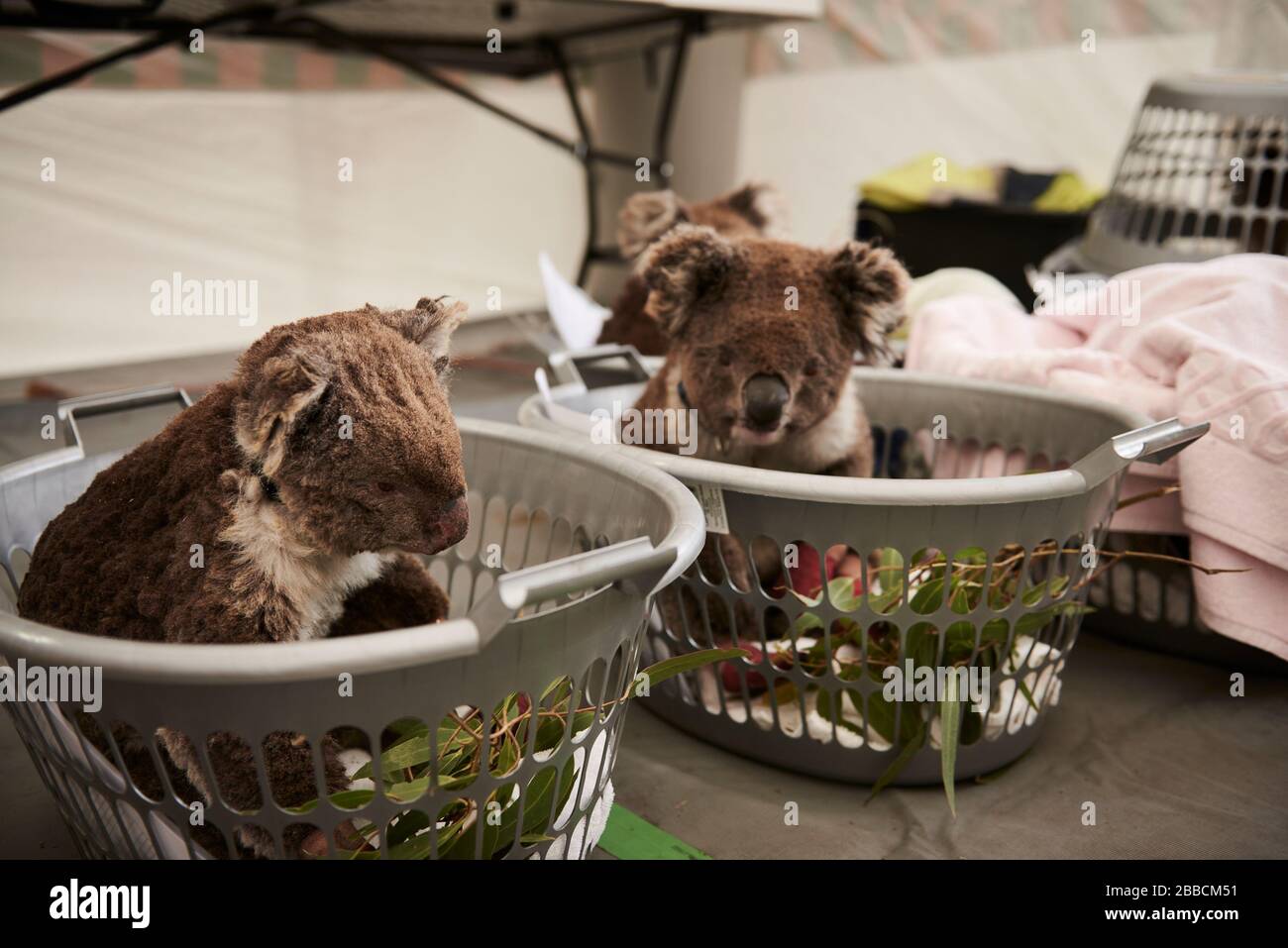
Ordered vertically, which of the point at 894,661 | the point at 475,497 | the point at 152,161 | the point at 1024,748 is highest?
the point at 152,161

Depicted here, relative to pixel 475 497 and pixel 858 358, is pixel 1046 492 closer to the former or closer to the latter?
pixel 858 358

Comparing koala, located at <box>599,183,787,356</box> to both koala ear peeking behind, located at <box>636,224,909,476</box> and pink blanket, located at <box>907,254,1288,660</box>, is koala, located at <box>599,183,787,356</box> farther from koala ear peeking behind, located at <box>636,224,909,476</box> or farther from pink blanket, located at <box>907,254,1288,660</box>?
koala ear peeking behind, located at <box>636,224,909,476</box>

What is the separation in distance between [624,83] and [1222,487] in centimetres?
275

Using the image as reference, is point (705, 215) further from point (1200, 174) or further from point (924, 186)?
point (924, 186)

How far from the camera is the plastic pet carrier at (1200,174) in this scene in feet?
4.78

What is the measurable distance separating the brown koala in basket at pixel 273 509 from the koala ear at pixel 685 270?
0.98ft

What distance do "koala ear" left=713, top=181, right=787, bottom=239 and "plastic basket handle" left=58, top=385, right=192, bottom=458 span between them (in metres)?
0.91

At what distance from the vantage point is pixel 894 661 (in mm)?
887

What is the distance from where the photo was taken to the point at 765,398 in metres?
0.89

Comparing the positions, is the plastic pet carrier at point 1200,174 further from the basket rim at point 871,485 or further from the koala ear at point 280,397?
the koala ear at point 280,397

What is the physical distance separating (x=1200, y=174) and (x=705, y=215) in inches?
28.6

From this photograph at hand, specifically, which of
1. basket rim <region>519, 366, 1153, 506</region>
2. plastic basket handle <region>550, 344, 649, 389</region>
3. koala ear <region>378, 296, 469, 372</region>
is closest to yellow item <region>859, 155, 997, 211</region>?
plastic basket handle <region>550, 344, 649, 389</region>
